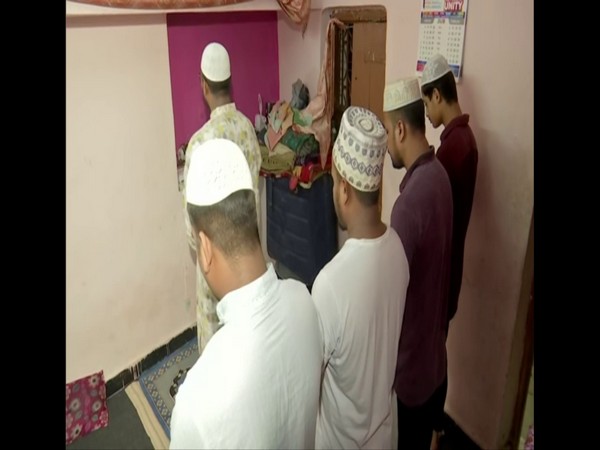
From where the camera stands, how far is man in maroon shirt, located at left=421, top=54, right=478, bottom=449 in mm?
1289

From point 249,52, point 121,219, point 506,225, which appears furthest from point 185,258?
point 506,225

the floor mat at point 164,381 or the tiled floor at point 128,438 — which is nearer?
the tiled floor at point 128,438

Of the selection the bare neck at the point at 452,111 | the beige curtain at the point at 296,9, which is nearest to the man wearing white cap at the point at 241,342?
the bare neck at the point at 452,111

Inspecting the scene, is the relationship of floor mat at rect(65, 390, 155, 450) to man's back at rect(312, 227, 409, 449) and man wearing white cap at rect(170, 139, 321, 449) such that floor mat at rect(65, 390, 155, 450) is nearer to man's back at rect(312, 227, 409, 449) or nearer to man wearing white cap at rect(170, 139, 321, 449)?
man's back at rect(312, 227, 409, 449)

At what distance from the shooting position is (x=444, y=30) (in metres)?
1.40

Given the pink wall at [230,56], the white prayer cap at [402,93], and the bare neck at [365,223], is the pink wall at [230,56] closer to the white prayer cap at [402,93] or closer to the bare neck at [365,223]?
the white prayer cap at [402,93]

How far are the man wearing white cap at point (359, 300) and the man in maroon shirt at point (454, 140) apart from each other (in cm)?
45

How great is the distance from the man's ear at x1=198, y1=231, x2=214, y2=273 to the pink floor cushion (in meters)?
1.29

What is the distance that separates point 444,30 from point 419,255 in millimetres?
757

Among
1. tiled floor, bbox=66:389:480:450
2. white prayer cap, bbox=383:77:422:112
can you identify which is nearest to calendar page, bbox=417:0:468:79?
white prayer cap, bbox=383:77:422:112

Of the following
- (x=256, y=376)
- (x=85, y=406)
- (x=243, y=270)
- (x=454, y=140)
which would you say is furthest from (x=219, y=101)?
(x=85, y=406)

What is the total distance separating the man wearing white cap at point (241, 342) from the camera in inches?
24.4

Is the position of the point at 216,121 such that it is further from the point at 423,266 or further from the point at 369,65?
the point at 369,65

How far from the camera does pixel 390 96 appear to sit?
1.18 meters
